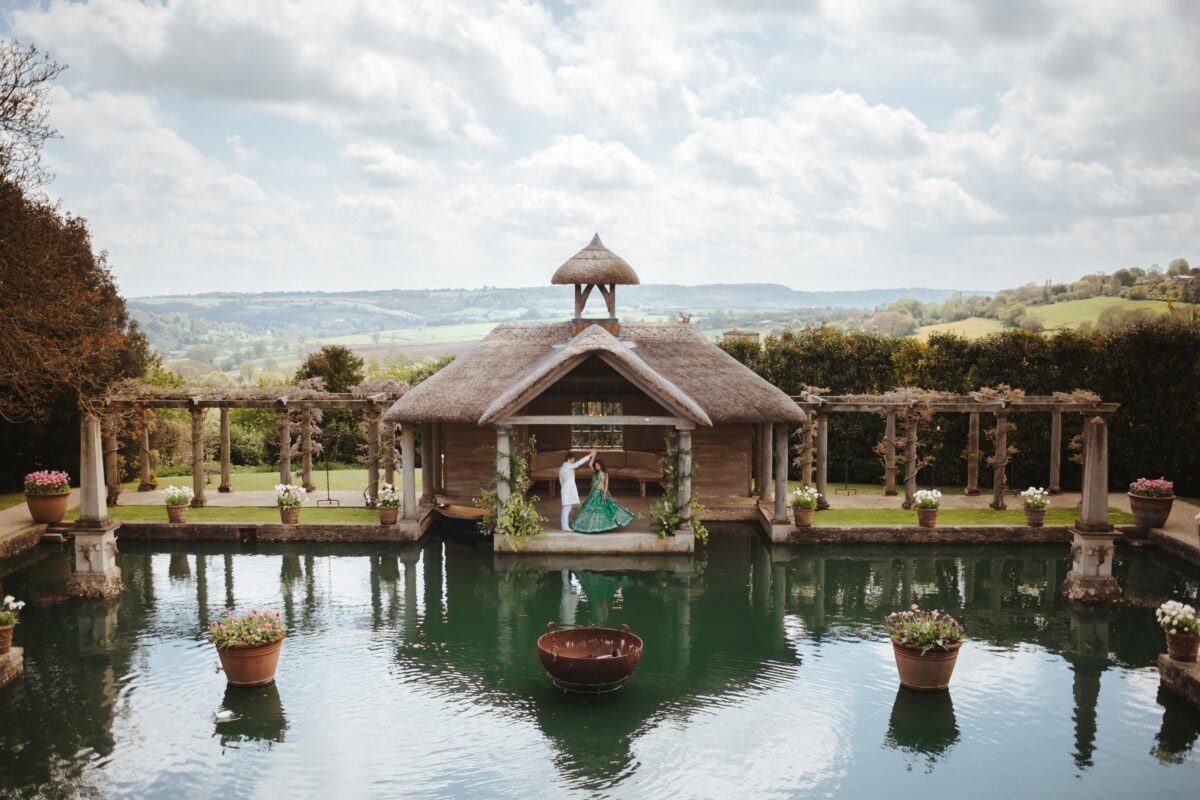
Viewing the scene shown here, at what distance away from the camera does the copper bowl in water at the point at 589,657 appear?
13423 millimetres

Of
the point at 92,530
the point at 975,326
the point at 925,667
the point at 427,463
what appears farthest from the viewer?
the point at 975,326

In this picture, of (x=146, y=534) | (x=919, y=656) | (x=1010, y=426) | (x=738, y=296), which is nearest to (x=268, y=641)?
(x=919, y=656)

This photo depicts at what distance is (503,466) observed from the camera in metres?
21.3

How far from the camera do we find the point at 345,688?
1407 cm

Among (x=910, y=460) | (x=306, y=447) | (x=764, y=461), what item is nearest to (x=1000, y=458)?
(x=910, y=460)

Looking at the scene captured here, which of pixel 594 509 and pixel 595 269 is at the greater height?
pixel 595 269

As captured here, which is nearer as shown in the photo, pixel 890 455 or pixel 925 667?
pixel 925 667

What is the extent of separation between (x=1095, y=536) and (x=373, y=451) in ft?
51.0

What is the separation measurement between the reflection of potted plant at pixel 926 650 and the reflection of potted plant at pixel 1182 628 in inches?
114

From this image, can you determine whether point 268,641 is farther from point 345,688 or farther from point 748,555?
point 748,555

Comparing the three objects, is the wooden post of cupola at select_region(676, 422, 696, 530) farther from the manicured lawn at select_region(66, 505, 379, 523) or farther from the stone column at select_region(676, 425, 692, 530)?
the manicured lawn at select_region(66, 505, 379, 523)

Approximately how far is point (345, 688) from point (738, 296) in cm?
8575

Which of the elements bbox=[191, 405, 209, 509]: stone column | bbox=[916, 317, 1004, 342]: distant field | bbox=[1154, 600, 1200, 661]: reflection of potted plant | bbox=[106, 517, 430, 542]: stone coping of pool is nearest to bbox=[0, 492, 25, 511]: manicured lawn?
bbox=[106, 517, 430, 542]: stone coping of pool

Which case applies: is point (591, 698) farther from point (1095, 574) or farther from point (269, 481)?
point (269, 481)
